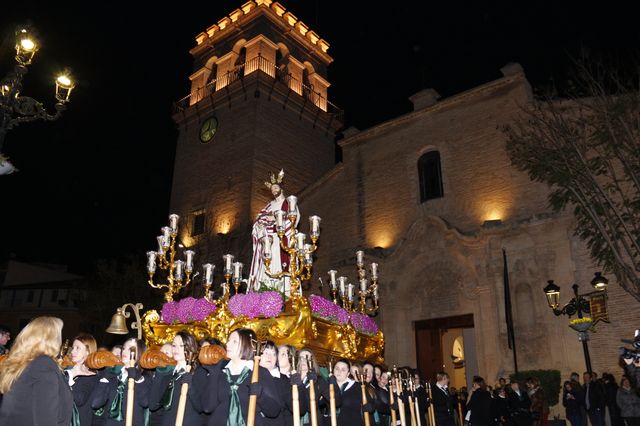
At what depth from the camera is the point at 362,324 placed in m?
12.0

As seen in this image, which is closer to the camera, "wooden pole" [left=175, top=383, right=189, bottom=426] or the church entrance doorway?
"wooden pole" [left=175, top=383, right=189, bottom=426]

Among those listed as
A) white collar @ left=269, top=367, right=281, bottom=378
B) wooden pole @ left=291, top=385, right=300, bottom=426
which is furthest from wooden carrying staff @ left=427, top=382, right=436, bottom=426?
wooden pole @ left=291, top=385, right=300, bottom=426

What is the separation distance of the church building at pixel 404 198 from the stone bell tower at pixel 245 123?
9cm

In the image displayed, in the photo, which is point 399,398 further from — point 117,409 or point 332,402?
point 117,409

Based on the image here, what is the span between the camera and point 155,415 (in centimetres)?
651

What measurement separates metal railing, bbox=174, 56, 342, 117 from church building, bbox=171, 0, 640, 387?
0.32ft

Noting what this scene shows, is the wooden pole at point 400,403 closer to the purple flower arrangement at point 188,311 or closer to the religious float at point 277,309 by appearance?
the religious float at point 277,309

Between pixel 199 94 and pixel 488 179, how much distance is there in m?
19.1

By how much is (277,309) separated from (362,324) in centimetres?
305

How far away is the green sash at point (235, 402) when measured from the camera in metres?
5.39

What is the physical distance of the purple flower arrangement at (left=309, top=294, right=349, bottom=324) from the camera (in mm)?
10164

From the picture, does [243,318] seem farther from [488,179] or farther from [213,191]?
[213,191]

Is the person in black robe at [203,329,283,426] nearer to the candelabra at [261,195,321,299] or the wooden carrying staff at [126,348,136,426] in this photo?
the wooden carrying staff at [126,348,136,426]

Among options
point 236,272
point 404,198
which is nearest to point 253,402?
point 236,272
